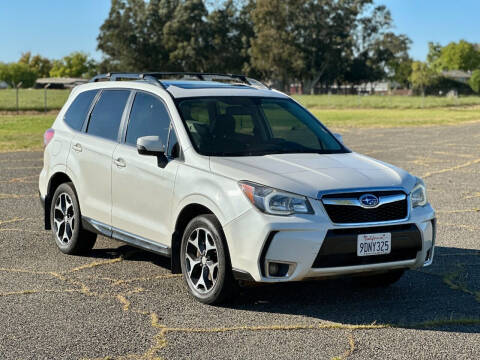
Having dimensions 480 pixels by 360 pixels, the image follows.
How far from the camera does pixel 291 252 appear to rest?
17.6 feet

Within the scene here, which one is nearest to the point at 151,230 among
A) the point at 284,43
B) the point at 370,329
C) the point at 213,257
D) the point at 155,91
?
the point at 213,257

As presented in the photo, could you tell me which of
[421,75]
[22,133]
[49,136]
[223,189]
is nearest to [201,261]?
[223,189]

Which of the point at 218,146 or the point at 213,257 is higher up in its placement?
the point at 218,146

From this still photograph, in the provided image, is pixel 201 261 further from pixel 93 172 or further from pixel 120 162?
pixel 93 172

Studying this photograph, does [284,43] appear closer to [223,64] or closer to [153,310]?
[223,64]

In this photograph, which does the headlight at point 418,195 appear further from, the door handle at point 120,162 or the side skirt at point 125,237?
the door handle at point 120,162

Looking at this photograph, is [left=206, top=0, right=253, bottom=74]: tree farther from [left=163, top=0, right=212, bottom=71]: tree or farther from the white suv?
the white suv

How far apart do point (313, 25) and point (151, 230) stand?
89771 mm

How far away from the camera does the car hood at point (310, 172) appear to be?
5523mm

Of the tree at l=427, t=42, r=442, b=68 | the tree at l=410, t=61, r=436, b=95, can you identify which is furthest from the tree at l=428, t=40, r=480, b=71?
the tree at l=410, t=61, r=436, b=95

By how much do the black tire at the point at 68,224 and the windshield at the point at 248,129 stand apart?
1773 mm

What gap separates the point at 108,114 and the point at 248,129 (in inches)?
59.1

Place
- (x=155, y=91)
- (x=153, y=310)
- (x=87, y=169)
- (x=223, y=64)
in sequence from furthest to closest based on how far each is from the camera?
1. (x=223, y=64)
2. (x=87, y=169)
3. (x=155, y=91)
4. (x=153, y=310)

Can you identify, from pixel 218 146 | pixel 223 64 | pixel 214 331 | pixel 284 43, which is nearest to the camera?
pixel 214 331
